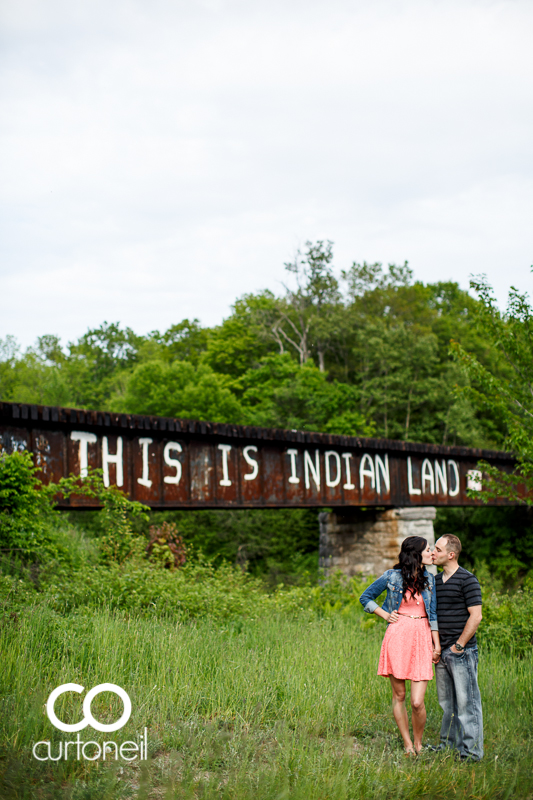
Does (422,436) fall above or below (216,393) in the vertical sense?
below

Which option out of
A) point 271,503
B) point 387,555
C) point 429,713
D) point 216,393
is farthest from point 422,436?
point 429,713

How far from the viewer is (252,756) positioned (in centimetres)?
438

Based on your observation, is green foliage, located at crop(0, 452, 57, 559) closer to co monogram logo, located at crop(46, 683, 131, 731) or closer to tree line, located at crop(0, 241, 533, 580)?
co monogram logo, located at crop(46, 683, 131, 731)

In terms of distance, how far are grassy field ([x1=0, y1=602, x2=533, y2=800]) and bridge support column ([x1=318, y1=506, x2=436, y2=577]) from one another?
355 inches

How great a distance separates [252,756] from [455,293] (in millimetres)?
44346

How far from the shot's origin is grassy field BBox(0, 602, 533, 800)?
3.89 meters

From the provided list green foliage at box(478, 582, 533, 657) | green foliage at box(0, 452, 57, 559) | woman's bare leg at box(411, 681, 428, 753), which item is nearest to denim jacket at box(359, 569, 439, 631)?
woman's bare leg at box(411, 681, 428, 753)

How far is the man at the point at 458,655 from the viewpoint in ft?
16.0

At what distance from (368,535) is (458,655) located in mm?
12376

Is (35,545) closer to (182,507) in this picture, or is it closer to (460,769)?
(182,507)

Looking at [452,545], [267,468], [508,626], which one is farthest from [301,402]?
[452,545]

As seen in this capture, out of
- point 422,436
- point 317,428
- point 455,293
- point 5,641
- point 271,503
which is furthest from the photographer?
point 455,293

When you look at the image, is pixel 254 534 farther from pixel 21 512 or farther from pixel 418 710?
pixel 418 710

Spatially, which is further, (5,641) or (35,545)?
(35,545)
